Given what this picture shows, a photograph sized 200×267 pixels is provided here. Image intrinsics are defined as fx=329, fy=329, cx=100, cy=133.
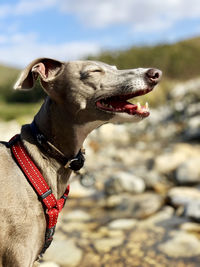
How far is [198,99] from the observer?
18.5 metres

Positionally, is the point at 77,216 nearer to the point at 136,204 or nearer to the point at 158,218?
the point at 136,204

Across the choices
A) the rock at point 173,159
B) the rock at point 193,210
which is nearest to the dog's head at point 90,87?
the rock at point 193,210

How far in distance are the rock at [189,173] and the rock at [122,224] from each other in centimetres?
234

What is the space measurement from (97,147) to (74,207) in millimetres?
6413

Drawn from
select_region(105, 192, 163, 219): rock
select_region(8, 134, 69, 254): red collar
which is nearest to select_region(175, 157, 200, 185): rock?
select_region(105, 192, 163, 219): rock

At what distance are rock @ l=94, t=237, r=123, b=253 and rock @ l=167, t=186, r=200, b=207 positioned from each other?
175 cm

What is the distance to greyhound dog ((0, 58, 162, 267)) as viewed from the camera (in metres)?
2.75

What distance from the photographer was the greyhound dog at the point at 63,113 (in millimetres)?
2752

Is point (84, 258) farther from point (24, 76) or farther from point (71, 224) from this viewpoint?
point (24, 76)

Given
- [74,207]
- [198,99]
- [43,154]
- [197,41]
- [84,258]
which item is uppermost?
[197,41]

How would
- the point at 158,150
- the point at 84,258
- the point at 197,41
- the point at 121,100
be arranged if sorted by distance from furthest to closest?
the point at 197,41, the point at 158,150, the point at 84,258, the point at 121,100

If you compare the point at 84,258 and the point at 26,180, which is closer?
the point at 26,180

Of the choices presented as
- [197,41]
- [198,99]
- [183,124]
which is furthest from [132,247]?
[197,41]

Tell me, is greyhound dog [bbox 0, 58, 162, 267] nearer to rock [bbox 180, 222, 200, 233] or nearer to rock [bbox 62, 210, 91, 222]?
rock [bbox 180, 222, 200, 233]
